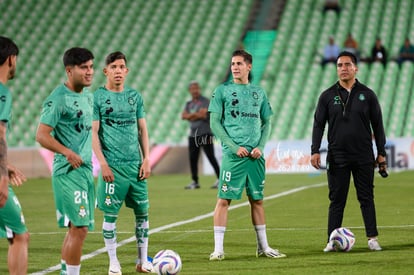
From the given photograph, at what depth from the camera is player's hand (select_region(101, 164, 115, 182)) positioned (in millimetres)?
8227

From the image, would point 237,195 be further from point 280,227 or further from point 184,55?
point 184,55

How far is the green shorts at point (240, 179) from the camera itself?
9.16 meters

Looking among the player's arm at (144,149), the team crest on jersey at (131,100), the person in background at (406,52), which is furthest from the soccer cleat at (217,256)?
the person in background at (406,52)

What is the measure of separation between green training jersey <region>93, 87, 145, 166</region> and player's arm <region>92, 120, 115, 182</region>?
0.15 ft

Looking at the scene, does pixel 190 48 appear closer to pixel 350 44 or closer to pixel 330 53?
pixel 330 53

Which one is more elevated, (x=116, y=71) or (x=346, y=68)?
(x=346, y=68)

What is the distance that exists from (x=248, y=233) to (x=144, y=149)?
3.07 m

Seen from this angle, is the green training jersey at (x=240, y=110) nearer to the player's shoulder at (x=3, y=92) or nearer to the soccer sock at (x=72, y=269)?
the soccer sock at (x=72, y=269)

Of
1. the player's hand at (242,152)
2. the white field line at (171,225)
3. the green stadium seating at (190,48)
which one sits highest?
the green stadium seating at (190,48)

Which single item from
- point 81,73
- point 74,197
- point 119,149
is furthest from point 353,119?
point 74,197

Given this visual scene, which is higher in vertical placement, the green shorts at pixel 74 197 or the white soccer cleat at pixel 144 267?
the green shorts at pixel 74 197

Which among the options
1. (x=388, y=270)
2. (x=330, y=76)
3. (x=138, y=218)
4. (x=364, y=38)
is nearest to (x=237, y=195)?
(x=138, y=218)

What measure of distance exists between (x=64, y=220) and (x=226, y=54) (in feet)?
73.0

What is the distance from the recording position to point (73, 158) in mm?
7020
